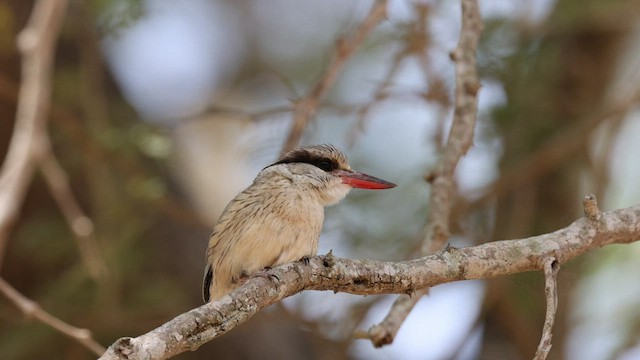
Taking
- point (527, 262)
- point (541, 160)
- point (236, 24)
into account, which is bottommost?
point (527, 262)

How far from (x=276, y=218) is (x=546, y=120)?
2349 millimetres

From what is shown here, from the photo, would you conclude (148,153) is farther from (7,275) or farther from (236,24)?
(236,24)

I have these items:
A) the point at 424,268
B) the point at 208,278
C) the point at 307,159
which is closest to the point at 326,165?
the point at 307,159

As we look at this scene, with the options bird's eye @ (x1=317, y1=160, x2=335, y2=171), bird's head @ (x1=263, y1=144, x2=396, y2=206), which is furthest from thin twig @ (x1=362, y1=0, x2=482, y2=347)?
bird's eye @ (x1=317, y1=160, x2=335, y2=171)

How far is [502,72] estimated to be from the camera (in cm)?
493

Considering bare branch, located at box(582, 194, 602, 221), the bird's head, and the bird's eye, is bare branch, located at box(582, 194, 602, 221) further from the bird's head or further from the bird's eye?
the bird's eye

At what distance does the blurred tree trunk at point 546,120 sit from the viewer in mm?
4945

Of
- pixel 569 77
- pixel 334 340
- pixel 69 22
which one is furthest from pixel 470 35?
pixel 69 22

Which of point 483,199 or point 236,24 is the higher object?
point 236,24

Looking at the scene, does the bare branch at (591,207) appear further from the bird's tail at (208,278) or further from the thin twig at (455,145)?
the bird's tail at (208,278)

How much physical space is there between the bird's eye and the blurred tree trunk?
3.63 feet

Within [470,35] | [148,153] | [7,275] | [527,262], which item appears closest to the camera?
[527,262]

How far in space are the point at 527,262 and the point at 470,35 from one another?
3.83ft

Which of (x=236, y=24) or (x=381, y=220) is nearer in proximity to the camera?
(x=381, y=220)
